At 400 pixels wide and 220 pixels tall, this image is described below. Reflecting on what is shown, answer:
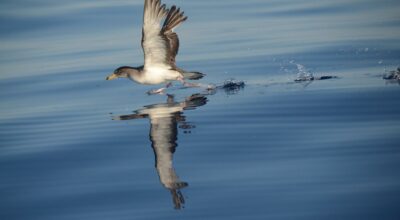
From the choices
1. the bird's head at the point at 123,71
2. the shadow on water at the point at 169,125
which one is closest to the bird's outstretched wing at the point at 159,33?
the bird's head at the point at 123,71

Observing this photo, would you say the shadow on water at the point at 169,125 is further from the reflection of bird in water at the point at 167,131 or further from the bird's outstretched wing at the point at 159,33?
the bird's outstretched wing at the point at 159,33

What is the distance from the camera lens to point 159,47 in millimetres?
12352

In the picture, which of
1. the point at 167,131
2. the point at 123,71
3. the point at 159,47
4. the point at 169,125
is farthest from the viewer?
the point at 123,71

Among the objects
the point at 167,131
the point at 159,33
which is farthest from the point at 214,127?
the point at 159,33

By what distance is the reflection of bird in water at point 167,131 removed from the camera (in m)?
8.34

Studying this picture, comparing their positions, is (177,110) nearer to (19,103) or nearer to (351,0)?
(19,103)

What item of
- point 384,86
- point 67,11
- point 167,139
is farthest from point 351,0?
point 167,139

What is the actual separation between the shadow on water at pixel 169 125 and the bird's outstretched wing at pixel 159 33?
66cm

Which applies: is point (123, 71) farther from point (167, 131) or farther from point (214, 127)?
point (214, 127)

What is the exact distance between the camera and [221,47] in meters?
16.8

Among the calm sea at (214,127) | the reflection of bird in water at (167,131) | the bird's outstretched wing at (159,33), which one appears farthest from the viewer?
the bird's outstretched wing at (159,33)

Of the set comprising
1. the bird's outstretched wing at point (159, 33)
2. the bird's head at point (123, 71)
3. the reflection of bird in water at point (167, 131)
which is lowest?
the reflection of bird in water at point (167, 131)

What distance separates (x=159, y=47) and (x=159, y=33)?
0.38 meters

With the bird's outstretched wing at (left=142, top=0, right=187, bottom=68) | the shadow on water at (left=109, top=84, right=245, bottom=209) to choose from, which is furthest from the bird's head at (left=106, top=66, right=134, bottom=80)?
the shadow on water at (left=109, top=84, right=245, bottom=209)
